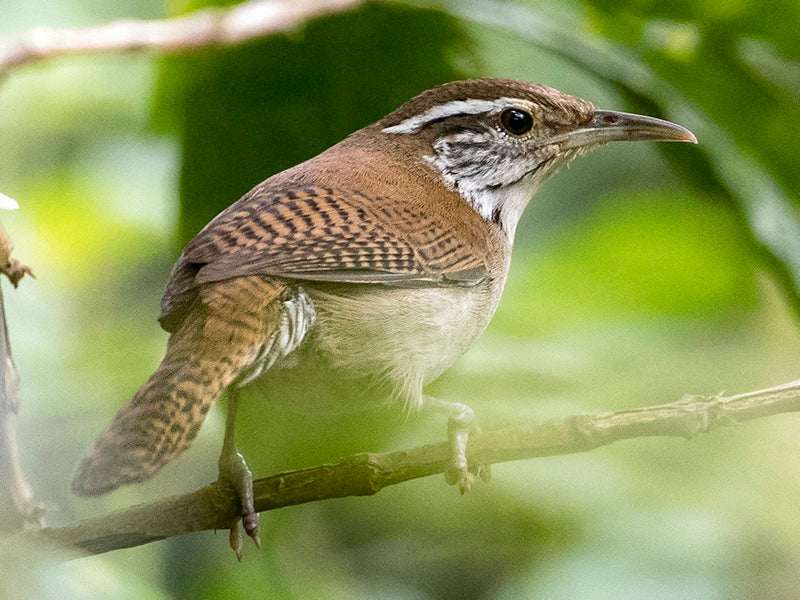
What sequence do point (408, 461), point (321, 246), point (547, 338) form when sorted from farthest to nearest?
point (547, 338) < point (321, 246) < point (408, 461)

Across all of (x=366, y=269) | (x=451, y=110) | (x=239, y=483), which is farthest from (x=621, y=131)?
(x=239, y=483)

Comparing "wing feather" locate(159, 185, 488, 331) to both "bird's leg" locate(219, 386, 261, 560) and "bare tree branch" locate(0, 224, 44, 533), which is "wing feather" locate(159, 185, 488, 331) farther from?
"bare tree branch" locate(0, 224, 44, 533)

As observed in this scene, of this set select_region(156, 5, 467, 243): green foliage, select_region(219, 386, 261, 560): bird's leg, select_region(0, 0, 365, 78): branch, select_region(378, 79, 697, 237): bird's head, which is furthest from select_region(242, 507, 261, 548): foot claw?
select_region(378, 79, 697, 237): bird's head

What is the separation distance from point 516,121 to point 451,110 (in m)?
0.15

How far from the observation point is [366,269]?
5.80 ft

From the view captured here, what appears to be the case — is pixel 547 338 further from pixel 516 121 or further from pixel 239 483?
pixel 239 483

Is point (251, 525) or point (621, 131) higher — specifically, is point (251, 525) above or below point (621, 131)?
below

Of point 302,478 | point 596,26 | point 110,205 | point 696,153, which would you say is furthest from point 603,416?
point 110,205

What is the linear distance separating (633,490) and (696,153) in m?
0.70

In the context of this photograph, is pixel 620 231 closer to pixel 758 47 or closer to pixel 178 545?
pixel 758 47

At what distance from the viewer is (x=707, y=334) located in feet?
6.89

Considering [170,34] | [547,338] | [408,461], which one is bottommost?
[547,338]

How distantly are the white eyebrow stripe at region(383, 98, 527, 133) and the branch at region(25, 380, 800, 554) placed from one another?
3.17 ft

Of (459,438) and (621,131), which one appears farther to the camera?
(621,131)
